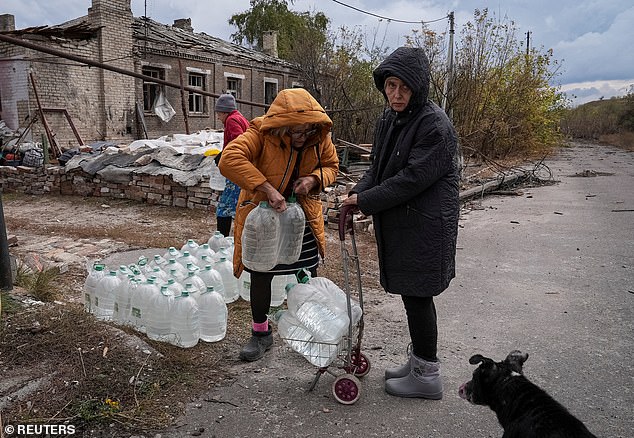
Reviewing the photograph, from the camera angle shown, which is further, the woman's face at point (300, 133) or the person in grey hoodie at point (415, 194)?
the woman's face at point (300, 133)

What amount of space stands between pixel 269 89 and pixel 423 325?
78.7 ft

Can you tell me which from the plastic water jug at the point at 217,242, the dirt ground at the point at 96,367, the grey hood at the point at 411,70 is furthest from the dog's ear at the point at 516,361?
the plastic water jug at the point at 217,242

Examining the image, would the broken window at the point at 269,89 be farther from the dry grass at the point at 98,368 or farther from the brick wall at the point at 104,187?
the dry grass at the point at 98,368

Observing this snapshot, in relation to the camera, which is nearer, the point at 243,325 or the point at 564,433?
the point at 564,433

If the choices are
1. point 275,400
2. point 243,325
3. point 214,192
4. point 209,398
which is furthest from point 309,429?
point 214,192

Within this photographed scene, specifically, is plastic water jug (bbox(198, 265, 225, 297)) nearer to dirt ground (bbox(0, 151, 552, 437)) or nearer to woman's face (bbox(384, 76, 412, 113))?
dirt ground (bbox(0, 151, 552, 437))

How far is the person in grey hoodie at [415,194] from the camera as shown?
262 cm

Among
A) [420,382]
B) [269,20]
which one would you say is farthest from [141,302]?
[269,20]

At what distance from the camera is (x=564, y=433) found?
201 centimetres

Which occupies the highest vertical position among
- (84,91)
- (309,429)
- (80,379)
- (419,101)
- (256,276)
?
(84,91)

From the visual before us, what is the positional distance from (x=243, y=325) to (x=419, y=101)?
2377 mm

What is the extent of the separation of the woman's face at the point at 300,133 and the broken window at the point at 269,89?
2256 cm

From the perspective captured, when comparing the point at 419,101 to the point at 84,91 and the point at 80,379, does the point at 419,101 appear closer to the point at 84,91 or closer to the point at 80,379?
the point at 80,379

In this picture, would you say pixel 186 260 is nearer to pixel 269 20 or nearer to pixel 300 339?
pixel 300 339
